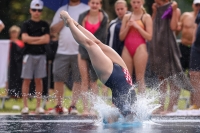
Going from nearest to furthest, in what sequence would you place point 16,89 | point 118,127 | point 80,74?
1. point 118,127
2. point 80,74
3. point 16,89

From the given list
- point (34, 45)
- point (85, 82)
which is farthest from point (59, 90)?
point (34, 45)

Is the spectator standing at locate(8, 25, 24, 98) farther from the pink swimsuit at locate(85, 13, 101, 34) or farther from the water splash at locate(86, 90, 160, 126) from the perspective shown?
the water splash at locate(86, 90, 160, 126)

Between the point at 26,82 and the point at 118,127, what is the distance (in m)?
3.46

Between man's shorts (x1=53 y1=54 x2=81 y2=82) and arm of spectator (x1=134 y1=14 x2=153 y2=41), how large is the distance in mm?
1068

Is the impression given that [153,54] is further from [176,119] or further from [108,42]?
[176,119]

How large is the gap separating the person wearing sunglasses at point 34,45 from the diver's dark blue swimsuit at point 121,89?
108 inches

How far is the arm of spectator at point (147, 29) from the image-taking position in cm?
974

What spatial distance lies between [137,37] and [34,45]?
155 cm

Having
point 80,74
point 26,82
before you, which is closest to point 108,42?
point 80,74

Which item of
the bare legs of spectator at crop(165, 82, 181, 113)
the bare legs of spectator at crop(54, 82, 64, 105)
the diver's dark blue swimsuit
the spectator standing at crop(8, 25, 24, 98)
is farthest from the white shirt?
the diver's dark blue swimsuit

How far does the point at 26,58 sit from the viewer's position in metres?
10.2

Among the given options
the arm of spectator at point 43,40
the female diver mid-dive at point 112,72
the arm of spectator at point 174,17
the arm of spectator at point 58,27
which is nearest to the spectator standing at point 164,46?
the arm of spectator at point 174,17

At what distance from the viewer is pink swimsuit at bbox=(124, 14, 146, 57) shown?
32.1ft

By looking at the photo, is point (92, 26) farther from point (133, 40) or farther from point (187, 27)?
point (187, 27)
